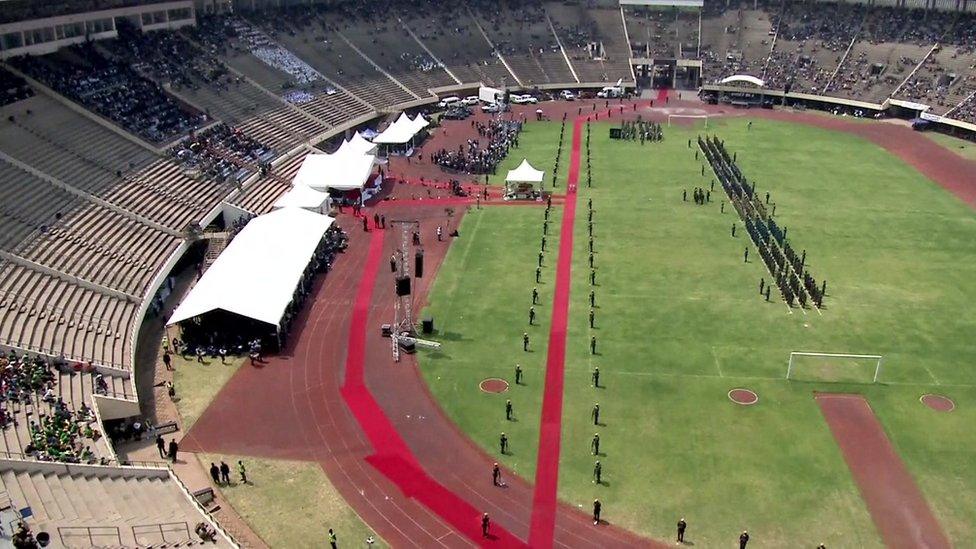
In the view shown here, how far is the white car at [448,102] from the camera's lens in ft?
270

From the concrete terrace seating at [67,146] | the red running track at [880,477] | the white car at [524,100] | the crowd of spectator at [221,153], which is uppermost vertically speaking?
the concrete terrace seating at [67,146]

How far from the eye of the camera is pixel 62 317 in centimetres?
3362

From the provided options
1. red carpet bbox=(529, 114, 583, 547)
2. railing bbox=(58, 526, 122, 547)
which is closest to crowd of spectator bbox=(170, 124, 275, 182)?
red carpet bbox=(529, 114, 583, 547)

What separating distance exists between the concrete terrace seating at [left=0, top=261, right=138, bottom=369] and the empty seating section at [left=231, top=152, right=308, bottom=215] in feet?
49.7

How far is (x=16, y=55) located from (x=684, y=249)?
44.7 metres

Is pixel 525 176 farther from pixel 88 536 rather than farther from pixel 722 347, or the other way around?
pixel 88 536

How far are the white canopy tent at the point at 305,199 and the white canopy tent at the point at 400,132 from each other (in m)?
15.5

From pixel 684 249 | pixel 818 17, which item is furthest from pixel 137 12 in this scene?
pixel 818 17

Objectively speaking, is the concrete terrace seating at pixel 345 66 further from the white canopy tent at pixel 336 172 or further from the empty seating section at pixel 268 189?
the white canopy tent at pixel 336 172

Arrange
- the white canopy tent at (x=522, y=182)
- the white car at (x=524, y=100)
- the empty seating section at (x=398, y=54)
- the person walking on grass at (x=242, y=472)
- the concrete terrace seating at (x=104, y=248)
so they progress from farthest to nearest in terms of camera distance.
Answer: the white car at (x=524, y=100)
the empty seating section at (x=398, y=54)
the white canopy tent at (x=522, y=182)
the concrete terrace seating at (x=104, y=248)
the person walking on grass at (x=242, y=472)

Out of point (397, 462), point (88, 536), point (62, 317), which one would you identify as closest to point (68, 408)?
point (62, 317)

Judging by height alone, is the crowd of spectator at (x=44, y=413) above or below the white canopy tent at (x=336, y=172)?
below

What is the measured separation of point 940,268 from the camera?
1688 inches

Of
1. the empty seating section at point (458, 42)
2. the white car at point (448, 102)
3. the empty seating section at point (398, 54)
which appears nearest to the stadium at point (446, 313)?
the white car at point (448, 102)
